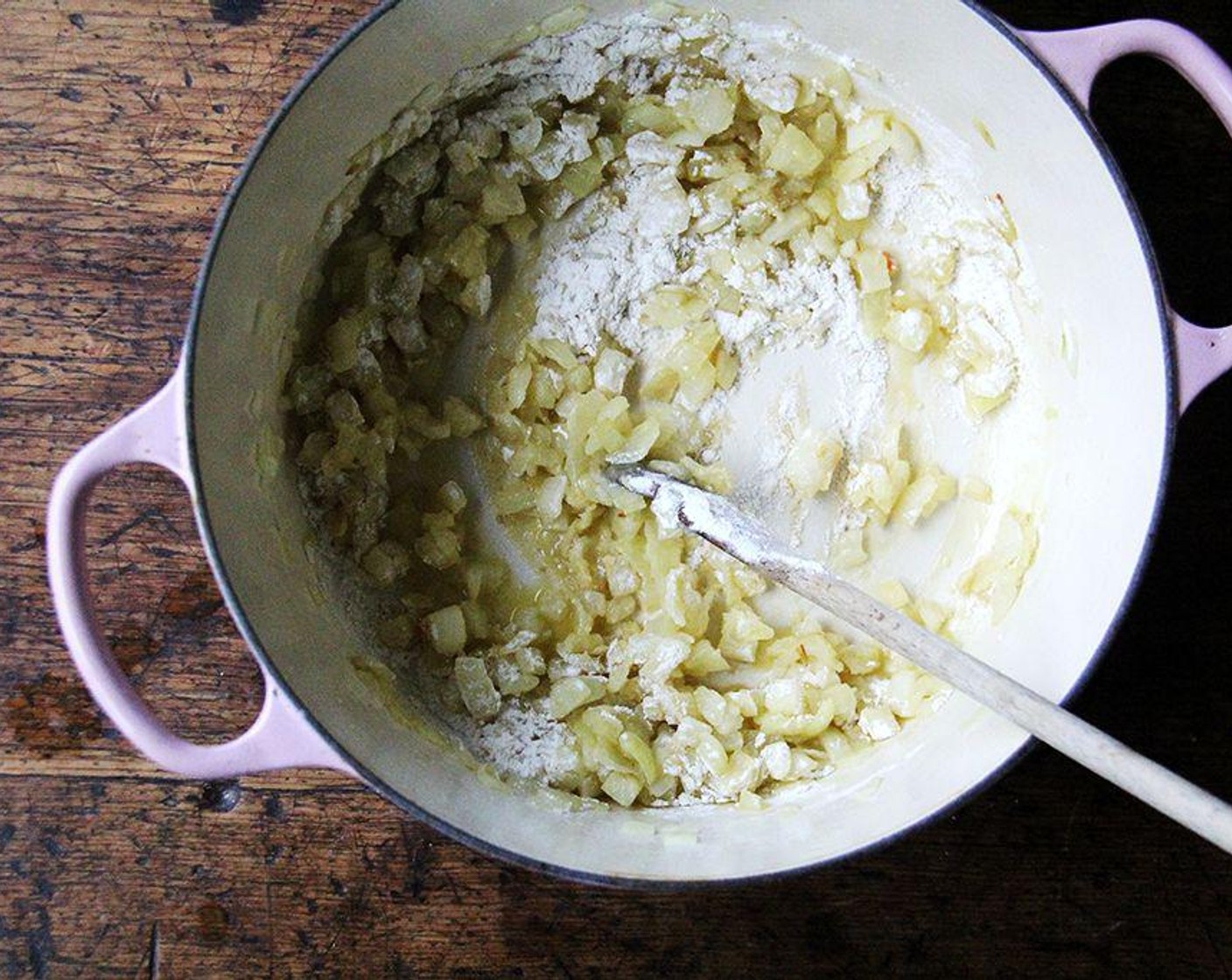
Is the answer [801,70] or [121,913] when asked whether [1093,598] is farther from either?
[121,913]

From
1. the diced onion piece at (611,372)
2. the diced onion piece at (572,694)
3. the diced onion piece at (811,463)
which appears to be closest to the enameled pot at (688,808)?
the diced onion piece at (572,694)

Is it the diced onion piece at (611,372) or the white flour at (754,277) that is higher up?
the white flour at (754,277)

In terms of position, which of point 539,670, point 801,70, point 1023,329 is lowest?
point 539,670

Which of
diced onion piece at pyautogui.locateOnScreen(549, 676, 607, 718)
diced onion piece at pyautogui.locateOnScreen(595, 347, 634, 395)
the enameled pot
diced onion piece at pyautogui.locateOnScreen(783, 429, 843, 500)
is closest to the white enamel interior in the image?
the enameled pot

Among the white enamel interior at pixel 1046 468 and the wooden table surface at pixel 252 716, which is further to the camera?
the wooden table surface at pixel 252 716

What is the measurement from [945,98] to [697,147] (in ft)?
0.88

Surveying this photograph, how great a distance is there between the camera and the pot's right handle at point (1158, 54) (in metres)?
1.11

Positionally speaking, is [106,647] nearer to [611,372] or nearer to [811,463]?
[611,372]

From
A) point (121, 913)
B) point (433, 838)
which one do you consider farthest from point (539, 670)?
point (121, 913)

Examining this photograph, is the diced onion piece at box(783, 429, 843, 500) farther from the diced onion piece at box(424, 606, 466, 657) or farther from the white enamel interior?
the diced onion piece at box(424, 606, 466, 657)

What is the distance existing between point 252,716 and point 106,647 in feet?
0.86

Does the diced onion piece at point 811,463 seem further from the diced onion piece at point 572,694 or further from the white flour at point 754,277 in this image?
the diced onion piece at point 572,694

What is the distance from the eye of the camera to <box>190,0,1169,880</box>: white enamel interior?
3.74 feet

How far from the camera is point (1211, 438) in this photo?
139cm
